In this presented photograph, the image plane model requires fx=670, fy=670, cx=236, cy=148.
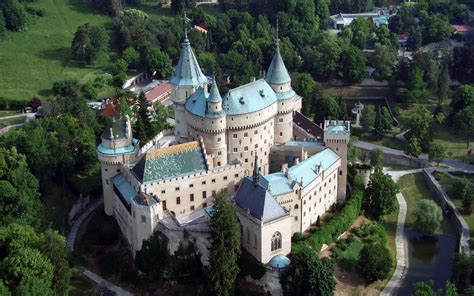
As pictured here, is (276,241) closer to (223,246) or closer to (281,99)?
(223,246)

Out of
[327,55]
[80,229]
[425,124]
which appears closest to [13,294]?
[80,229]

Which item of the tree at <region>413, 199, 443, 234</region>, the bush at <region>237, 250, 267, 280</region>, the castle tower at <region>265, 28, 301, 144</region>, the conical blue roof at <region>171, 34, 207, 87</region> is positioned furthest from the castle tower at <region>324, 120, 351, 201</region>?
the bush at <region>237, 250, 267, 280</region>

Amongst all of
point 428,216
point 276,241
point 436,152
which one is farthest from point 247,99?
point 436,152

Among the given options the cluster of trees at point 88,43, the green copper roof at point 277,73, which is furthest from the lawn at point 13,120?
the green copper roof at point 277,73

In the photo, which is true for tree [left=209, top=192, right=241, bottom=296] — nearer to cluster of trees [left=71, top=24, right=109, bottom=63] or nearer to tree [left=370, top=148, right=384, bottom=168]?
tree [left=370, top=148, right=384, bottom=168]

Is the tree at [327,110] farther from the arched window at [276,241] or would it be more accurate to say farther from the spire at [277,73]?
the arched window at [276,241]

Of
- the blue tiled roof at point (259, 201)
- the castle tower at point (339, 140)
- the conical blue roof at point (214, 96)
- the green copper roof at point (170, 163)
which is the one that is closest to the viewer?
the blue tiled roof at point (259, 201)
